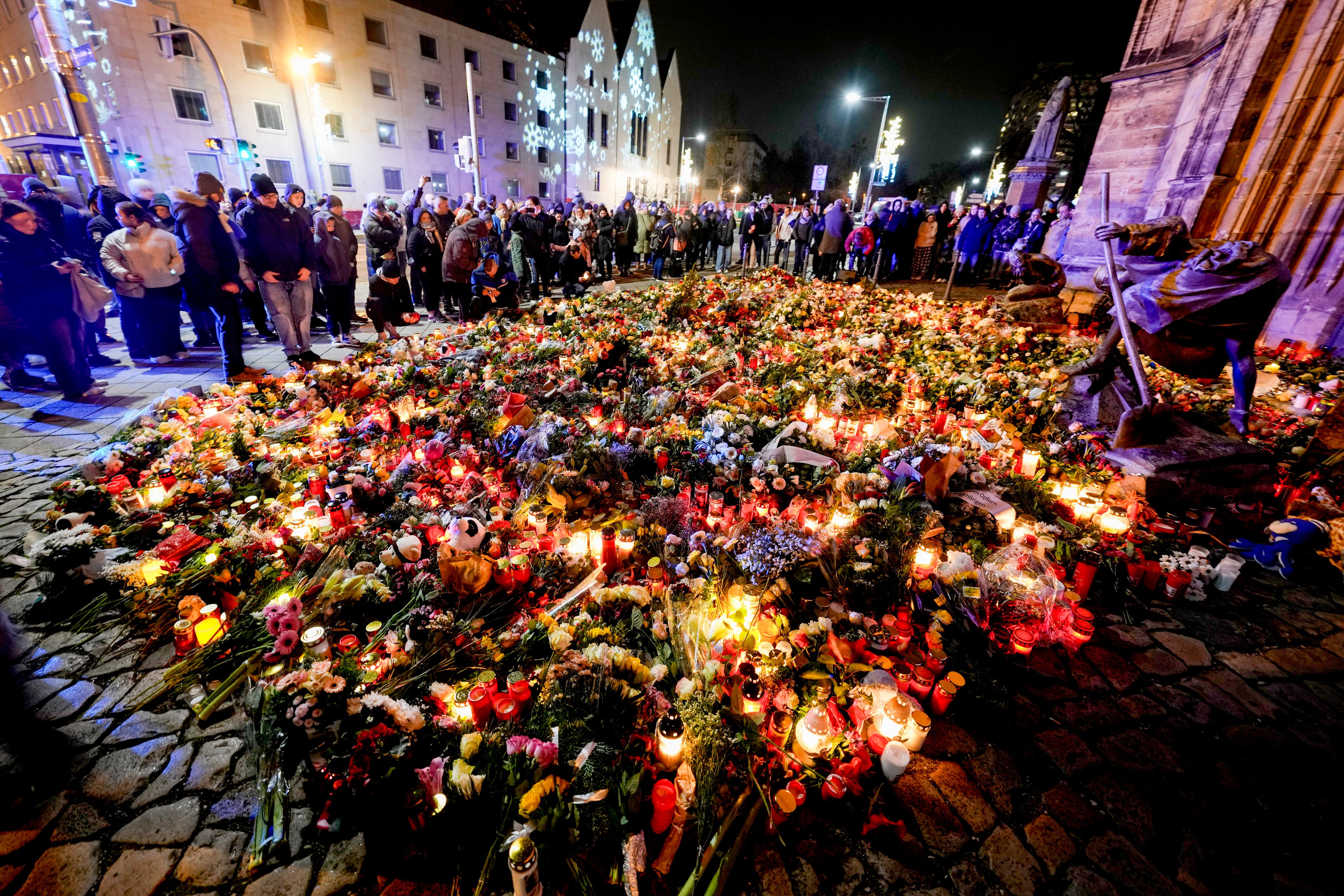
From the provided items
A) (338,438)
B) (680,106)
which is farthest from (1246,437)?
(680,106)

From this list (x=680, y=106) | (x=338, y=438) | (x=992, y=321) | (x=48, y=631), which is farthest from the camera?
(x=680, y=106)

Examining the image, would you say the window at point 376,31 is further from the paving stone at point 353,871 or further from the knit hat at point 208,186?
the paving stone at point 353,871

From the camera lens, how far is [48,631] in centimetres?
336

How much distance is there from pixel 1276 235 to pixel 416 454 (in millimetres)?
11928

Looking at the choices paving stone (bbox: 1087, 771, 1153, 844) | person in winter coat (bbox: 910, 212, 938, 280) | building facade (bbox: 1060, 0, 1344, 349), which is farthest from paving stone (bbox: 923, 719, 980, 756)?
person in winter coat (bbox: 910, 212, 938, 280)

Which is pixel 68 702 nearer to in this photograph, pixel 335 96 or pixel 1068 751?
pixel 1068 751

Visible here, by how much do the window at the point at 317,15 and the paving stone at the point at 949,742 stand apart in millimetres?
37647

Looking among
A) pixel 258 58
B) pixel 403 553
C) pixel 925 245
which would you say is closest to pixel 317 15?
pixel 258 58

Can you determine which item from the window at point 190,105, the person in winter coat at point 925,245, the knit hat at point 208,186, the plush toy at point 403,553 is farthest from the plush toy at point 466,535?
the window at point 190,105

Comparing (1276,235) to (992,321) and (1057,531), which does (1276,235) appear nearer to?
(992,321)

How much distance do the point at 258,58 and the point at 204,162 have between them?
5617 millimetres

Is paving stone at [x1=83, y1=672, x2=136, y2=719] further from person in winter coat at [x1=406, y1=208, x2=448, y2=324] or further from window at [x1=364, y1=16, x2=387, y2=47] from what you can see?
window at [x1=364, y1=16, x2=387, y2=47]

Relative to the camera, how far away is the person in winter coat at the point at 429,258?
10234mm

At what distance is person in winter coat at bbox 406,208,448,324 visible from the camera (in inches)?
403
